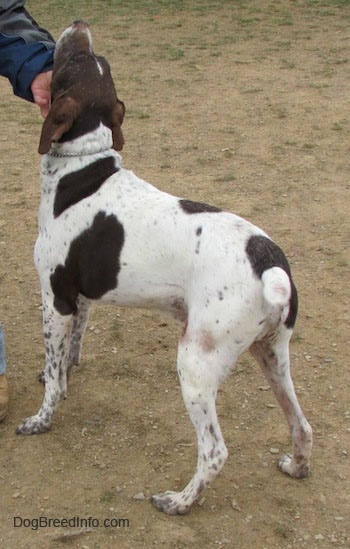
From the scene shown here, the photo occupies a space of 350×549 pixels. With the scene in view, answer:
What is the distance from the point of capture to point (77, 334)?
14.9 feet

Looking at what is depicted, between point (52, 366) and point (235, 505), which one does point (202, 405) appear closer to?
point (235, 505)

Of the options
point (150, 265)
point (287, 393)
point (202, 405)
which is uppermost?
point (150, 265)

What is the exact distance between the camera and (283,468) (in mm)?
3941

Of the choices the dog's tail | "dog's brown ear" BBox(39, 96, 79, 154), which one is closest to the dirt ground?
the dog's tail

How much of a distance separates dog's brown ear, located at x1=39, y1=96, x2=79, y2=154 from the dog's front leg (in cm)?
78

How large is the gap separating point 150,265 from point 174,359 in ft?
4.23

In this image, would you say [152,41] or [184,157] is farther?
[152,41]

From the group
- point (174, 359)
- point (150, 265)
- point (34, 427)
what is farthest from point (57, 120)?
point (174, 359)

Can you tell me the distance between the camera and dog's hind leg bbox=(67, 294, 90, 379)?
441cm

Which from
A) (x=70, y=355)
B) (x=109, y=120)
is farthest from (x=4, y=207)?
(x=109, y=120)

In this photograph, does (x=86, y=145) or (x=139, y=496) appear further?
(x=86, y=145)

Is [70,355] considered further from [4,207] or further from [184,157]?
[184,157]

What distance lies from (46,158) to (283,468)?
1852 mm

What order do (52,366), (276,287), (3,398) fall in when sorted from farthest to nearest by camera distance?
1. (3,398)
2. (52,366)
3. (276,287)
